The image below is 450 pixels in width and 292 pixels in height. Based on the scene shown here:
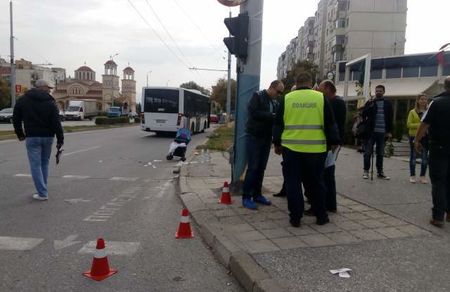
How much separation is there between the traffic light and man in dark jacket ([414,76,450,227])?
9.81ft

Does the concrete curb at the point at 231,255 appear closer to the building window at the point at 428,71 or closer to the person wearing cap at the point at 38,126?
the person wearing cap at the point at 38,126

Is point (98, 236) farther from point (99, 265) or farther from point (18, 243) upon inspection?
point (99, 265)

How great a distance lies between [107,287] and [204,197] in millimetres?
3476

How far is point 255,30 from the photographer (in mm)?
7148

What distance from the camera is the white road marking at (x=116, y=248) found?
4.60m

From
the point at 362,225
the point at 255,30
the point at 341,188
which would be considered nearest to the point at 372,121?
the point at 341,188

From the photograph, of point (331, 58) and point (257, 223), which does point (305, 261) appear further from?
point (331, 58)

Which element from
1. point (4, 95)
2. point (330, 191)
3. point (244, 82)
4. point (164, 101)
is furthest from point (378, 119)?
point (4, 95)

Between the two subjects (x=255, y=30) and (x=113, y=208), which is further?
(x=255, y=30)

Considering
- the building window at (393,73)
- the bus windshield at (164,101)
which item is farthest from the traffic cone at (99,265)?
the building window at (393,73)

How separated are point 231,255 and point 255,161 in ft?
7.37

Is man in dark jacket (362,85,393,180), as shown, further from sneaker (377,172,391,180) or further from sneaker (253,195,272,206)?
sneaker (253,195,272,206)

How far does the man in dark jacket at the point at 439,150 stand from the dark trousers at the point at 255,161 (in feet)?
7.25

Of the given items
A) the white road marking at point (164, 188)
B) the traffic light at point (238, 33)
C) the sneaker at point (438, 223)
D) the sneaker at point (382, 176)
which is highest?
the traffic light at point (238, 33)
